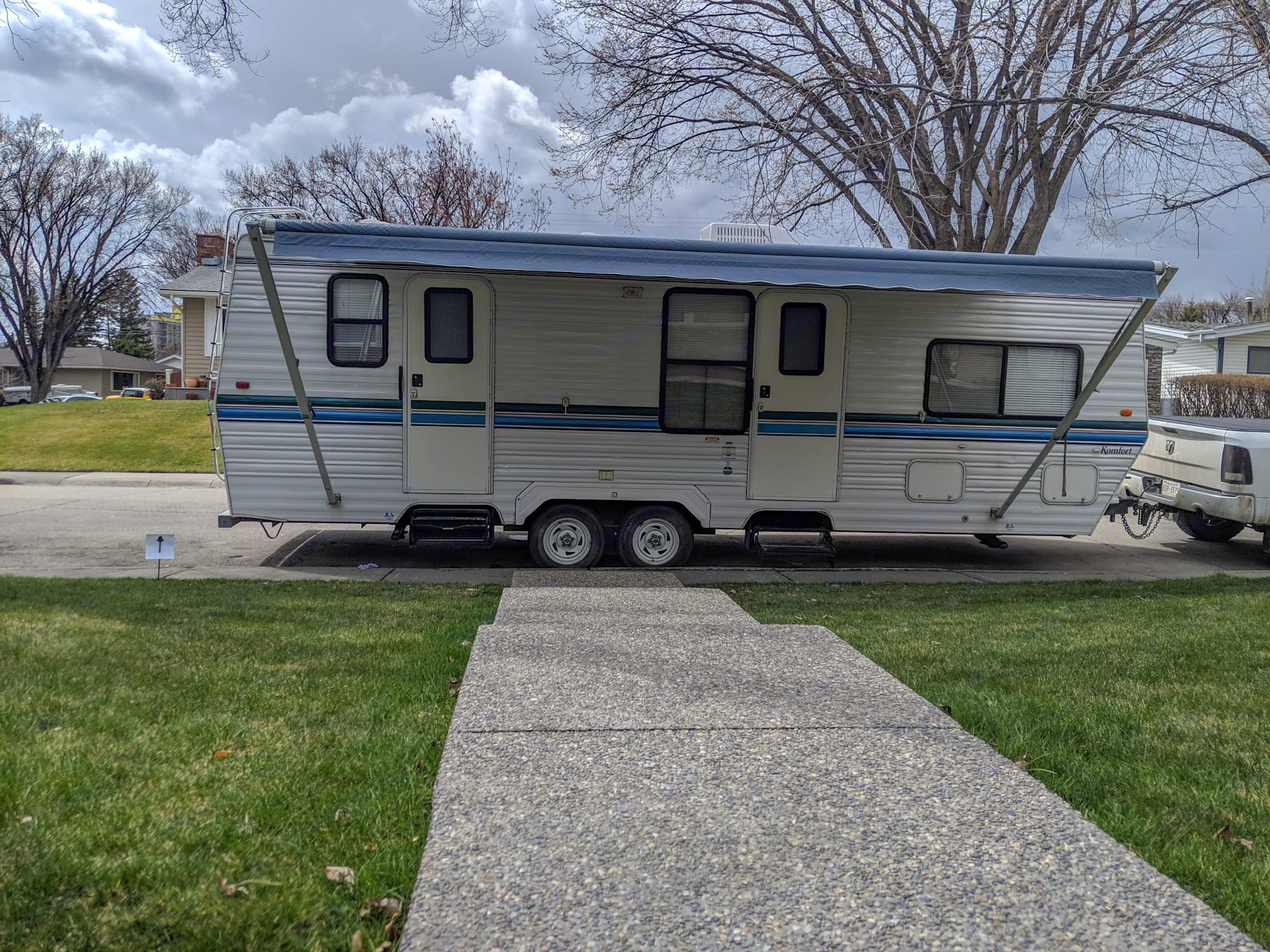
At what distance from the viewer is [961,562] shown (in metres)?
10.4

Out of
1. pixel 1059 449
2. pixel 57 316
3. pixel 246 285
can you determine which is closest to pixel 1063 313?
pixel 1059 449

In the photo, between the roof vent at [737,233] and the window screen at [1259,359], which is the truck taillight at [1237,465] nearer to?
the roof vent at [737,233]

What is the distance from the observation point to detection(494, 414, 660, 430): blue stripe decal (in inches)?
344

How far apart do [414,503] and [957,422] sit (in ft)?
16.5

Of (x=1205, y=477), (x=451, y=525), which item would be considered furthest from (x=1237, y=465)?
(x=451, y=525)

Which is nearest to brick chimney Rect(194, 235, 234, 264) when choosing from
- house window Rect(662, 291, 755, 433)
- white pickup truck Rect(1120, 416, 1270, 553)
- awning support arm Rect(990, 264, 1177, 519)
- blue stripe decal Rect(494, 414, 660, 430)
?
blue stripe decal Rect(494, 414, 660, 430)

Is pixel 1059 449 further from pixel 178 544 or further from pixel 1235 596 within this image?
pixel 178 544

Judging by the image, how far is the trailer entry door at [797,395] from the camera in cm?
888

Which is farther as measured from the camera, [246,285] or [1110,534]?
[1110,534]

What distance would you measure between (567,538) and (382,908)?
6470mm

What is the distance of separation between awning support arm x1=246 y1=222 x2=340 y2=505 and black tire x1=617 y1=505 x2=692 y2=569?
261cm

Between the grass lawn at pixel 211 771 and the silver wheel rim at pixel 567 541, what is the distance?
2.86 metres

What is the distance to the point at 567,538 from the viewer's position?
916 cm

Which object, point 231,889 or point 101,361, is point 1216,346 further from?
point 101,361
